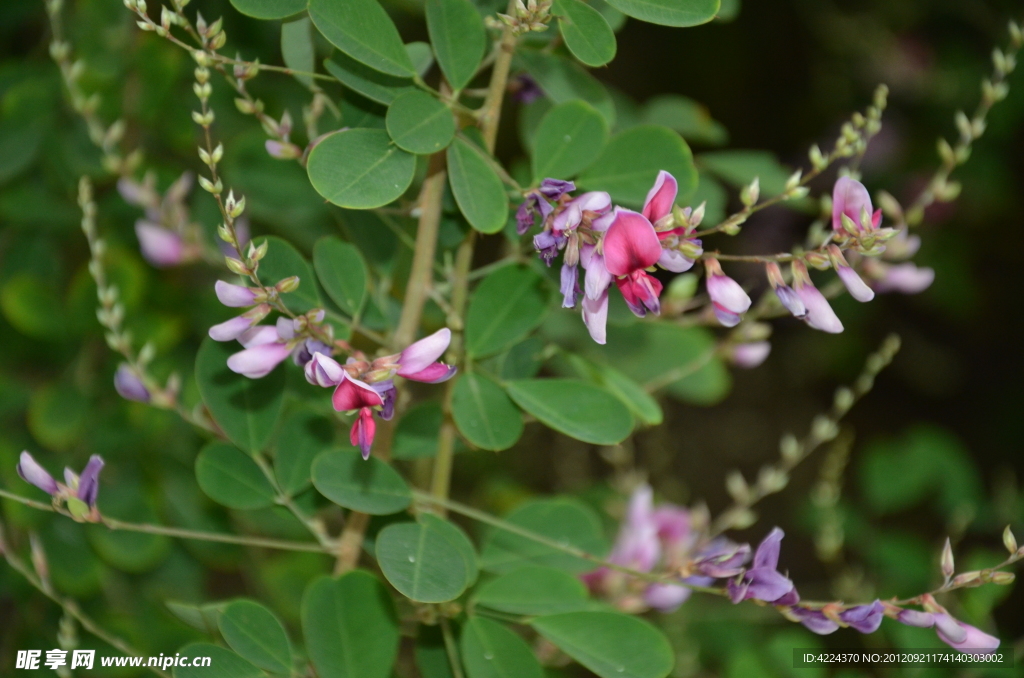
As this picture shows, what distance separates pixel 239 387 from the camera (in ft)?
3.03

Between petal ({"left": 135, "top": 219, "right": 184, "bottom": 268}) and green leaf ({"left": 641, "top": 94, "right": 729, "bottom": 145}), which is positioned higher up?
green leaf ({"left": 641, "top": 94, "right": 729, "bottom": 145})

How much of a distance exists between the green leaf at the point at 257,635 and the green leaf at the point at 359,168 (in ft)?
1.38

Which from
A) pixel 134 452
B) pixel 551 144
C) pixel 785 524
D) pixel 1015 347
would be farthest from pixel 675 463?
pixel 551 144

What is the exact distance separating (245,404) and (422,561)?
28cm

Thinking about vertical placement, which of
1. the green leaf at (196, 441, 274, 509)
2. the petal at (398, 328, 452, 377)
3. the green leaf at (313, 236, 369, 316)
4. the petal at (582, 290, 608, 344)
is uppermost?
the petal at (582, 290, 608, 344)

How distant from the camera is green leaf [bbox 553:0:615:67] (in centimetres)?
77

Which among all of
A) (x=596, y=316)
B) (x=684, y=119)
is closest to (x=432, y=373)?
(x=596, y=316)

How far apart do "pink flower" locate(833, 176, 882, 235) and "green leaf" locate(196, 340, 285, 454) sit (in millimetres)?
587

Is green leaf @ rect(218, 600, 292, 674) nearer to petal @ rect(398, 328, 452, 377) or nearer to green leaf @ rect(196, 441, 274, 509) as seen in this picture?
green leaf @ rect(196, 441, 274, 509)

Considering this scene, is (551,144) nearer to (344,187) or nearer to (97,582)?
(344,187)

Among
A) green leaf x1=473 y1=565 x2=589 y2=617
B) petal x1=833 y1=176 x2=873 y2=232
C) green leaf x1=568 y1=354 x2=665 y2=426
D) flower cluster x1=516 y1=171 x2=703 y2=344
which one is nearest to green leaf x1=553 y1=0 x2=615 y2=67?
flower cluster x1=516 y1=171 x2=703 y2=344

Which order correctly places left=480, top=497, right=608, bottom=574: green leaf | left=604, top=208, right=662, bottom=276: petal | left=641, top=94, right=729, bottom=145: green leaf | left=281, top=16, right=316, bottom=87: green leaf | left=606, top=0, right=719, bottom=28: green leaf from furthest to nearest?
left=641, top=94, right=729, bottom=145: green leaf → left=480, top=497, right=608, bottom=574: green leaf → left=281, top=16, right=316, bottom=87: green leaf → left=606, top=0, right=719, bottom=28: green leaf → left=604, top=208, right=662, bottom=276: petal

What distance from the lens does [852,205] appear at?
0.74 meters

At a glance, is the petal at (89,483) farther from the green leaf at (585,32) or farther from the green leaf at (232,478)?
the green leaf at (585,32)
